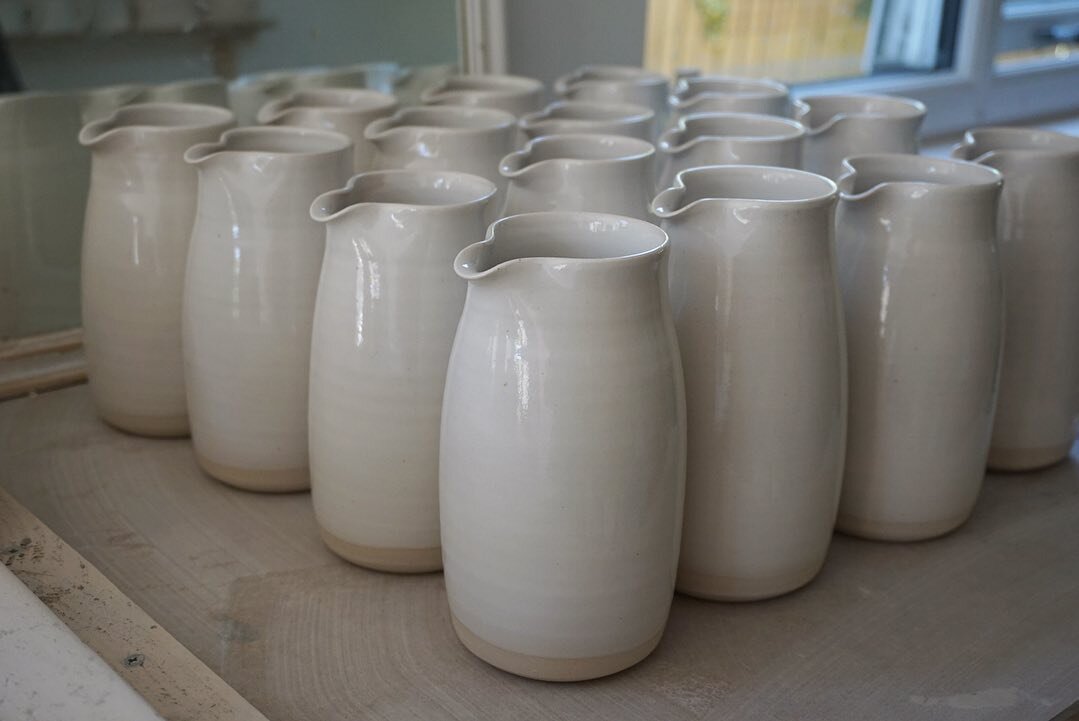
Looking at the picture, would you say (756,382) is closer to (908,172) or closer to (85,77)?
(908,172)

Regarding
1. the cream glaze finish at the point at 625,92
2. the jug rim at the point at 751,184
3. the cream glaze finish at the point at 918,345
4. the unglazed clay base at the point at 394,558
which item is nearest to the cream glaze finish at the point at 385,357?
the unglazed clay base at the point at 394,558

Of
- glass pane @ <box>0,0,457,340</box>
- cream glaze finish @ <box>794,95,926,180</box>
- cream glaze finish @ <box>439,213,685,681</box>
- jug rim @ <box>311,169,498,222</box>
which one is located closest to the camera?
cream glaze finish @ <box>439,213,685,681</box>

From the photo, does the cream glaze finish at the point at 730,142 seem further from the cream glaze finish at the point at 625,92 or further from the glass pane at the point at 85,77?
the glass pane at the point at 85,77

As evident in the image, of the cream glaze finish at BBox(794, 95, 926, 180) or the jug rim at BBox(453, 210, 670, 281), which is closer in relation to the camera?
the jug rim at BBox(453, 210, 670, 281)

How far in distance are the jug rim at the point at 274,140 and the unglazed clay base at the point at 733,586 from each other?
0.32 m

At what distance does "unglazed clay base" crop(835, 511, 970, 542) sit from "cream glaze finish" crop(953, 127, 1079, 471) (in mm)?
111

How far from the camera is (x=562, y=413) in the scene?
1.70 ft

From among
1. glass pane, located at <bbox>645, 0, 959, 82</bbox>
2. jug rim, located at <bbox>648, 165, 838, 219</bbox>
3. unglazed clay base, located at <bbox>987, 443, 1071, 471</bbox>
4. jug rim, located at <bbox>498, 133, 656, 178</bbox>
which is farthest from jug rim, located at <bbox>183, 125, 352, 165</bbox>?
glass pane, located at <bbox>645, 0, 959, 82</bbox>

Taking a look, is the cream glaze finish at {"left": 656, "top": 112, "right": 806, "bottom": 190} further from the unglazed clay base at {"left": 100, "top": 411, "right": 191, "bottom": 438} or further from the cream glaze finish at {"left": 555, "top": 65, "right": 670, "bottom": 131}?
the unglazed clay base at {"left": 100, "top": 411, "right": 191, "bottom": 438}

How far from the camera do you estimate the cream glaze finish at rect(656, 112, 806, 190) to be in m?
0.73

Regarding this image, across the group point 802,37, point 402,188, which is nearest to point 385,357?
point 402,188

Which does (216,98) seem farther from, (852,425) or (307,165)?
(852,425)

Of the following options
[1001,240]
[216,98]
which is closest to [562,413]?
[1001,240]

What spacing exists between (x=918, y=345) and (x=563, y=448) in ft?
0.82
